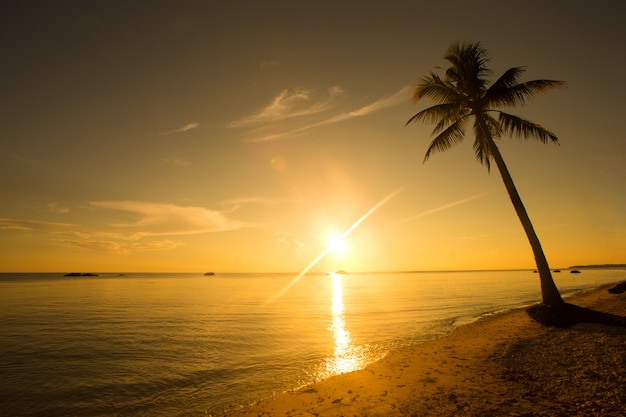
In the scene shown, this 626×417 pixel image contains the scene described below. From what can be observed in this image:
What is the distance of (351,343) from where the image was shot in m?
15.4

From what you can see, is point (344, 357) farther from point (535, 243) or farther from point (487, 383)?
point (535, 243)

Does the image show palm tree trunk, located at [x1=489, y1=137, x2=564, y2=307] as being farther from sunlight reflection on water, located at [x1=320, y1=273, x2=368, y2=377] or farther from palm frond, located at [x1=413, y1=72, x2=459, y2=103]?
sunlight reflection on water, located at [x1=320, y1=273, x2=368, y2=377]

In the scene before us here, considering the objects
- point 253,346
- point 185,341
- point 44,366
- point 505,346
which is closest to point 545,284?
point 505,346

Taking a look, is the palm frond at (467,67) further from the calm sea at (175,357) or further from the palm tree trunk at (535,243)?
the calm sea at (175,357)

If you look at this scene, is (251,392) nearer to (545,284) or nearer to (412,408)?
(412,408)

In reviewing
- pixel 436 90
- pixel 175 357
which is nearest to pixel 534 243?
pixel 436 90

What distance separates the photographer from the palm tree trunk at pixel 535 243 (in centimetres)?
1609

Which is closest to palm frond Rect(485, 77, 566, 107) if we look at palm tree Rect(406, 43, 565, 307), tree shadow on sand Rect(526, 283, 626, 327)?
palm tree Rect(406, 43, 565, 307)

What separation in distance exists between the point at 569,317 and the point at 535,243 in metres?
3.91

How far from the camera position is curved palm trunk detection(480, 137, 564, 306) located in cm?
1609

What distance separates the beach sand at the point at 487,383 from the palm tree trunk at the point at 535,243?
4079mm

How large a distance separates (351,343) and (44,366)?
13.1 m

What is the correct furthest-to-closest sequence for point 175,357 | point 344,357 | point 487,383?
point 175,357, point 344,357, point 487,383

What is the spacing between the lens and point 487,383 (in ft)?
25.7
